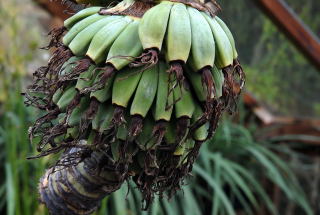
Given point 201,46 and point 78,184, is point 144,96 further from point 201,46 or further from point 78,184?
point 78,184

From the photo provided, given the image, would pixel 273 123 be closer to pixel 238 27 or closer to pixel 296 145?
pixel 296 145

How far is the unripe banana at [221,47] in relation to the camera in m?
0.70

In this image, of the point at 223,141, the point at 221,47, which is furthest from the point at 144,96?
the point at 223,141

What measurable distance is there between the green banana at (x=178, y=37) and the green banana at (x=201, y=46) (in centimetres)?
1

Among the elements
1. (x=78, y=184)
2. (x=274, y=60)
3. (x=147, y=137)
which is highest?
(x=147, y=137)

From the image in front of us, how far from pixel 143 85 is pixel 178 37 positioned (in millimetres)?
76

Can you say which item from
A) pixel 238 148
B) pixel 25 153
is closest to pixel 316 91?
pixel 238 148

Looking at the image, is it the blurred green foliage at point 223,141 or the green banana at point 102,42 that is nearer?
the green banana at point 102,42

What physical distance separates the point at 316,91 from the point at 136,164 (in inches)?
191

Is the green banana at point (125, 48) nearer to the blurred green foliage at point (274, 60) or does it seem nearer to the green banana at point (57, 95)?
the green banana at point (57, 95)

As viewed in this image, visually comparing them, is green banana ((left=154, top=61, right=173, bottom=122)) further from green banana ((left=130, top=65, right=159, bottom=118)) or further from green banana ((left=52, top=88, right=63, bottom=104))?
green banana ((left=52, top=88, right=63, bottom=104))

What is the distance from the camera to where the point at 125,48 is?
0.69m

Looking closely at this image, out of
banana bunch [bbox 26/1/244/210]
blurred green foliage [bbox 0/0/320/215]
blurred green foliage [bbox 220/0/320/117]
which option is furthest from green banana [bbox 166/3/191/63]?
blurred green foliage [bbox 220/0/320/117]

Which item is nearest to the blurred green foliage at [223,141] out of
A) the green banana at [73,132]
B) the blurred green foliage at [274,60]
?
the blurred green foliage at [274,60]
